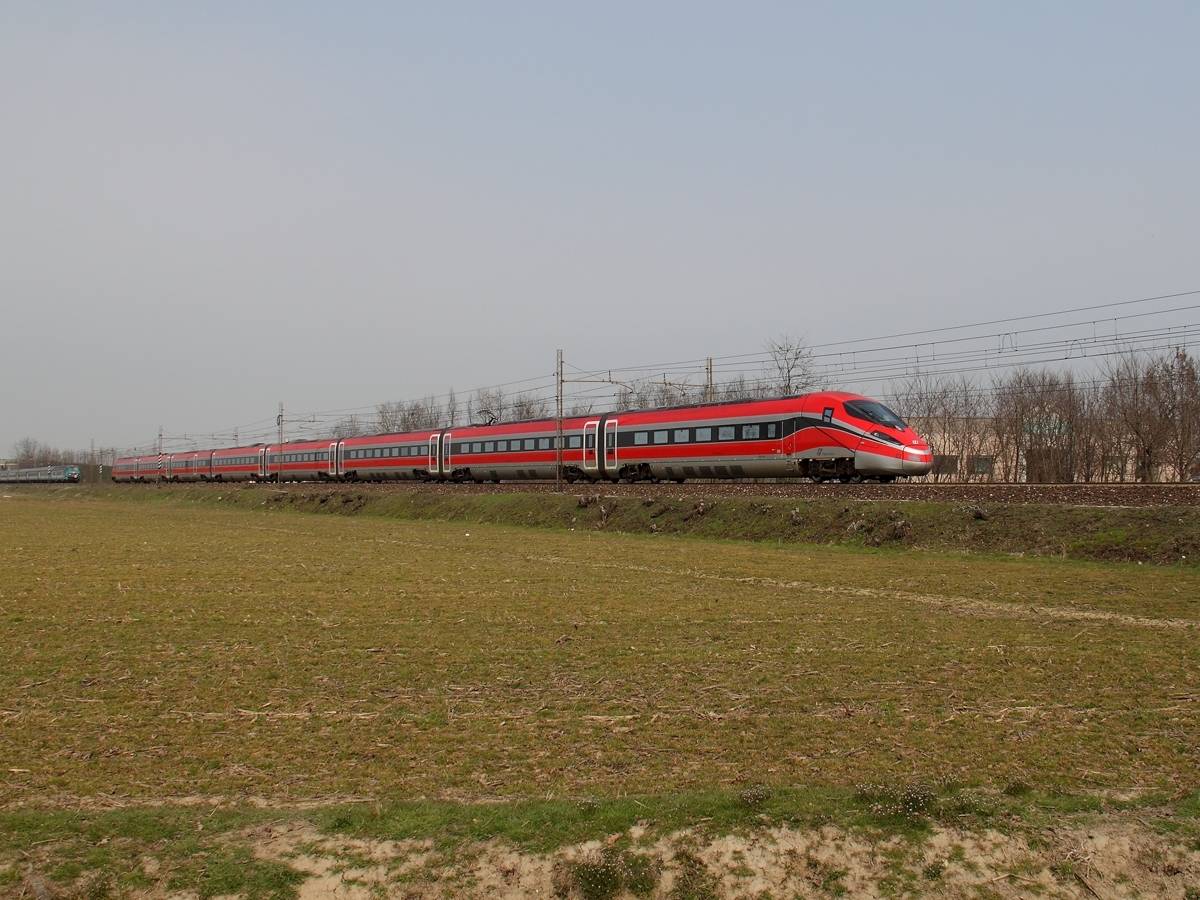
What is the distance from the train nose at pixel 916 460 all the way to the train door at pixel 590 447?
16.8 meters

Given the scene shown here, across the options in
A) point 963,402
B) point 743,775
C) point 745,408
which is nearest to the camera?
point 743,775

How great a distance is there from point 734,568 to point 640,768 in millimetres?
14260

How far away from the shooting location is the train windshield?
3262 centimetres

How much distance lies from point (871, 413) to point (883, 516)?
733cm

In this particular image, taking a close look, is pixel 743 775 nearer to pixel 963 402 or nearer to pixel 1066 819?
pixel 1066 819

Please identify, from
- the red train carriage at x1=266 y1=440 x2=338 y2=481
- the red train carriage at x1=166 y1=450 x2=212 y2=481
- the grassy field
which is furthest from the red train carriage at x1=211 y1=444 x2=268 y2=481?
the grassy field

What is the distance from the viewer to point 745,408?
36.9 meters

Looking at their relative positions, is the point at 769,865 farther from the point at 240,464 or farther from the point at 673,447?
the point at 240,464

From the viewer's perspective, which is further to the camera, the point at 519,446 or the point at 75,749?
the point at 519,446

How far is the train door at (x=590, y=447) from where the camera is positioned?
45.2m

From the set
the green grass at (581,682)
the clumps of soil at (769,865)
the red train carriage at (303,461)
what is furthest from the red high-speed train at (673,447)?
the clumps of soil at (769,865)

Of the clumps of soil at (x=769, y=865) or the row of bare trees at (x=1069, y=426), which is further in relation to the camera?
the row of bare trees at (x=1069, y=426)

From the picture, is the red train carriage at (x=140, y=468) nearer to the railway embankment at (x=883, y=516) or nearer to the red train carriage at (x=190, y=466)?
the red train carriage at (x=190, y=466)

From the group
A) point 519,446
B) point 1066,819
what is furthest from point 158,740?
point 519,446
